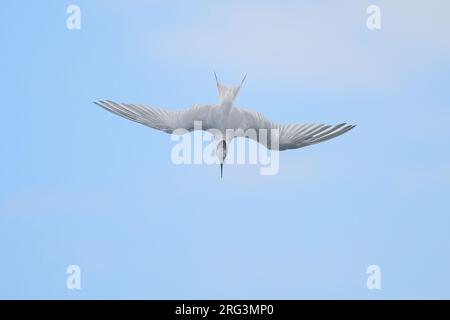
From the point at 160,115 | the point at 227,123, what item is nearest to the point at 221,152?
the point at 227,123

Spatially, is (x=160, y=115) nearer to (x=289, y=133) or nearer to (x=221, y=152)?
(x=221, y=152)

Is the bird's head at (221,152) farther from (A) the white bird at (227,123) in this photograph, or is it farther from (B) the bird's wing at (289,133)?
(B) the bird's wing at (289,133)

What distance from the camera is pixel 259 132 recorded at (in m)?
20.1

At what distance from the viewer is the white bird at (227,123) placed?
1955 cm

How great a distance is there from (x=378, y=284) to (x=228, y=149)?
4.23 meters

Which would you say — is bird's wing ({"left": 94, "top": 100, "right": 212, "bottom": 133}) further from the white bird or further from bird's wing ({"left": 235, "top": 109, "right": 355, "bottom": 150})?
bird's wing ({"left": 235, "top": 109, "right": 355, "bottom": 150})

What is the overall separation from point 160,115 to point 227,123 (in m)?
1.52

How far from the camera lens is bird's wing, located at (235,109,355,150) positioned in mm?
20000

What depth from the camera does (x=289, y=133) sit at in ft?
66.6

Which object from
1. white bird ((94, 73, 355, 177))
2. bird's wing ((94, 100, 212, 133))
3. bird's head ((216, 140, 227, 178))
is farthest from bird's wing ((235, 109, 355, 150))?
bird's wing ((94, 100, 212, 133))

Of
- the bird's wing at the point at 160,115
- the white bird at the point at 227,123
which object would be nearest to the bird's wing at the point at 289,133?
the white bird at the point at 227,123

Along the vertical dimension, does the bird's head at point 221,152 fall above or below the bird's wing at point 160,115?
below
